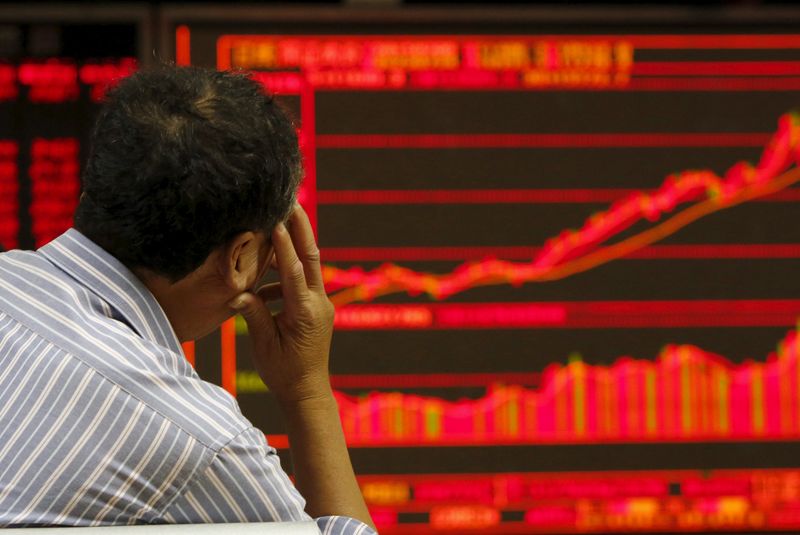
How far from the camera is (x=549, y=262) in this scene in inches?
72.6

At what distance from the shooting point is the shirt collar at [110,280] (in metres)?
0.83

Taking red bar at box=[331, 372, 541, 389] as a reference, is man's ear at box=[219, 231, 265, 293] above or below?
above

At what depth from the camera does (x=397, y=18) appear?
1.84 m

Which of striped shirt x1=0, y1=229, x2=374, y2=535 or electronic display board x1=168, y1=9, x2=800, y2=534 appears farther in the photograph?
electronic display board x1=168, y1=9, x2=800, y2=534

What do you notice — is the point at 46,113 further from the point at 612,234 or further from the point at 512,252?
the point at 612,234

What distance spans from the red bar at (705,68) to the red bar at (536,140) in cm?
12

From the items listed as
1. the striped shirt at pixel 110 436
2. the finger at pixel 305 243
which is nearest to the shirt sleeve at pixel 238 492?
the striped shirt at pixel 110 436

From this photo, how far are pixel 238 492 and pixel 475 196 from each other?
1162 mm

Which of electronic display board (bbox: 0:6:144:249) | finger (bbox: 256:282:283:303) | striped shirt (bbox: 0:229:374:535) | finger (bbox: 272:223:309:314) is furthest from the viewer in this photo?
electronic display board (bbox: 0:6:144:249)

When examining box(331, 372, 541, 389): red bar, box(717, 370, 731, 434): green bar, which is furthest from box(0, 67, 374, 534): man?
box(717, 370, 731, 434): green bar

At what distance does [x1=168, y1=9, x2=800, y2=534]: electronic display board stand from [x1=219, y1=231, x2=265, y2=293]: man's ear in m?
0.88

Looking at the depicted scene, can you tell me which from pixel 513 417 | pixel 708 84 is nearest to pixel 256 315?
pixel 513 417

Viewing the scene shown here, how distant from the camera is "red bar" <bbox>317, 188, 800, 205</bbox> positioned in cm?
182

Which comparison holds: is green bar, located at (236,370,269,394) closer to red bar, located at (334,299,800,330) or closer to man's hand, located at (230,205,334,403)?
red bar, located at (334,299,800,330)
